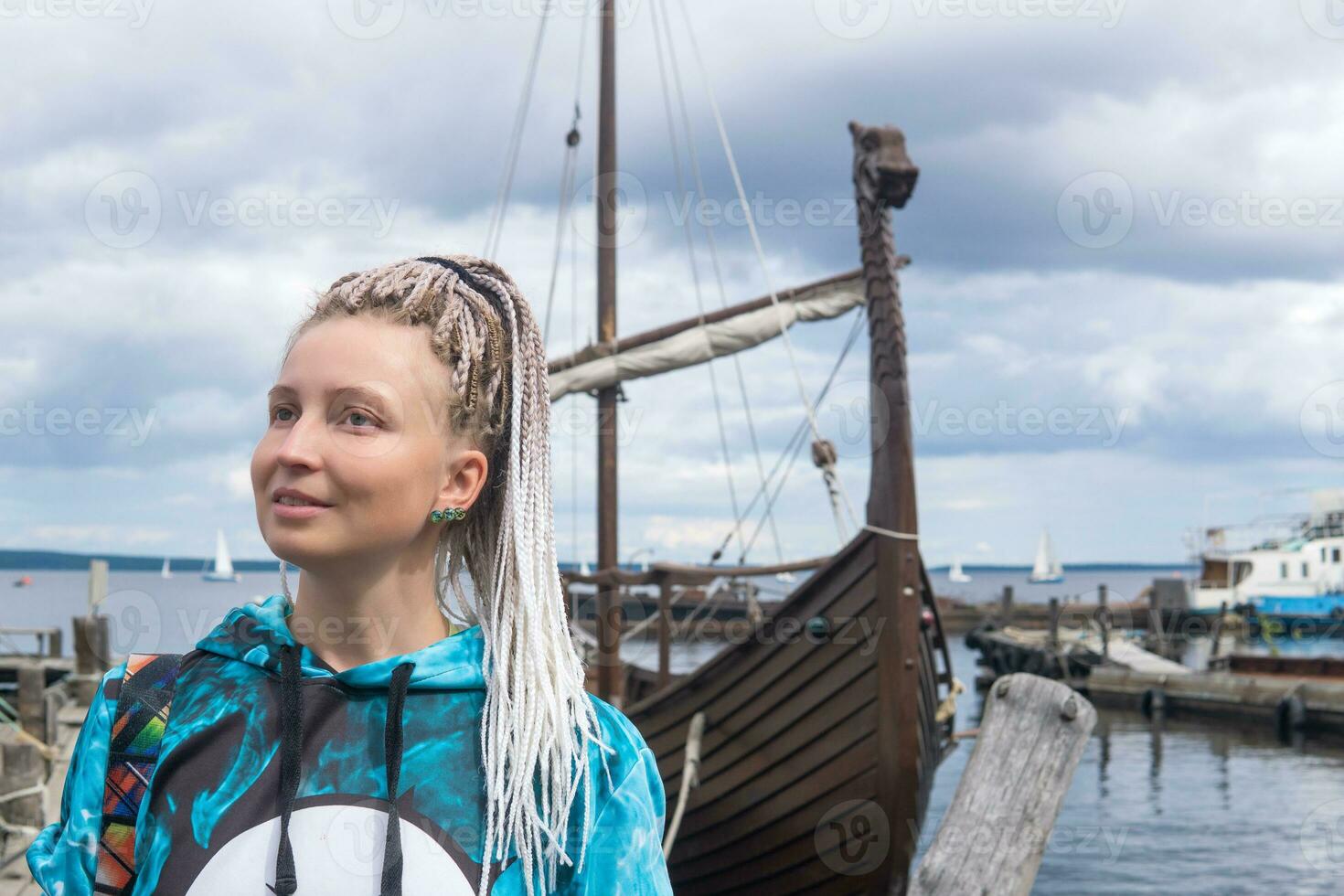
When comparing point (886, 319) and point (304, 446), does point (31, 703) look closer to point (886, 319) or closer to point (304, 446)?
point (886, 319)

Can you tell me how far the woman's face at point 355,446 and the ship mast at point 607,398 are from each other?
7.46m

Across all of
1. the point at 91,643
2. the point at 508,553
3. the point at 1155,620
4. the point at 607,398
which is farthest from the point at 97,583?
the point at 1155,620

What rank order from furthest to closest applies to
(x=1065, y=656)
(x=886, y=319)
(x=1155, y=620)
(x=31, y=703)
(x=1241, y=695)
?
(x=1155, y=620), (x=1065, y=656), (x=1241, y=695), (x=31, y=703), (x=886, y=319)

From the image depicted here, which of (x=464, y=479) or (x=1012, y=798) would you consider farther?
(x=1012, y=798)

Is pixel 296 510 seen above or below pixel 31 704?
above

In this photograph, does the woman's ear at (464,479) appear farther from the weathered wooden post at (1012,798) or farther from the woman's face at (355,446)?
the weathered wooden post at (1012,798)

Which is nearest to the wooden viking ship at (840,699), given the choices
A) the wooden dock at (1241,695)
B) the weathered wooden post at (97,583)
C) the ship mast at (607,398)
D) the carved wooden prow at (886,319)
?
the carved wooden prow at (886,319)

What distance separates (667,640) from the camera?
9008 mm

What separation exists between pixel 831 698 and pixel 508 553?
22.3 ft

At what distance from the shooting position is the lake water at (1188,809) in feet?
45.5

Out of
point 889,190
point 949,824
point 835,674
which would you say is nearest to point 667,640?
point 835,674

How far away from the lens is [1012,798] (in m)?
3.39

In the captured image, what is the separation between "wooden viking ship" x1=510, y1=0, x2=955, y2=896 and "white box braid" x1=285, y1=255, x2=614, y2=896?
621cm

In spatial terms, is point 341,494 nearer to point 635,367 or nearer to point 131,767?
point 131,767
